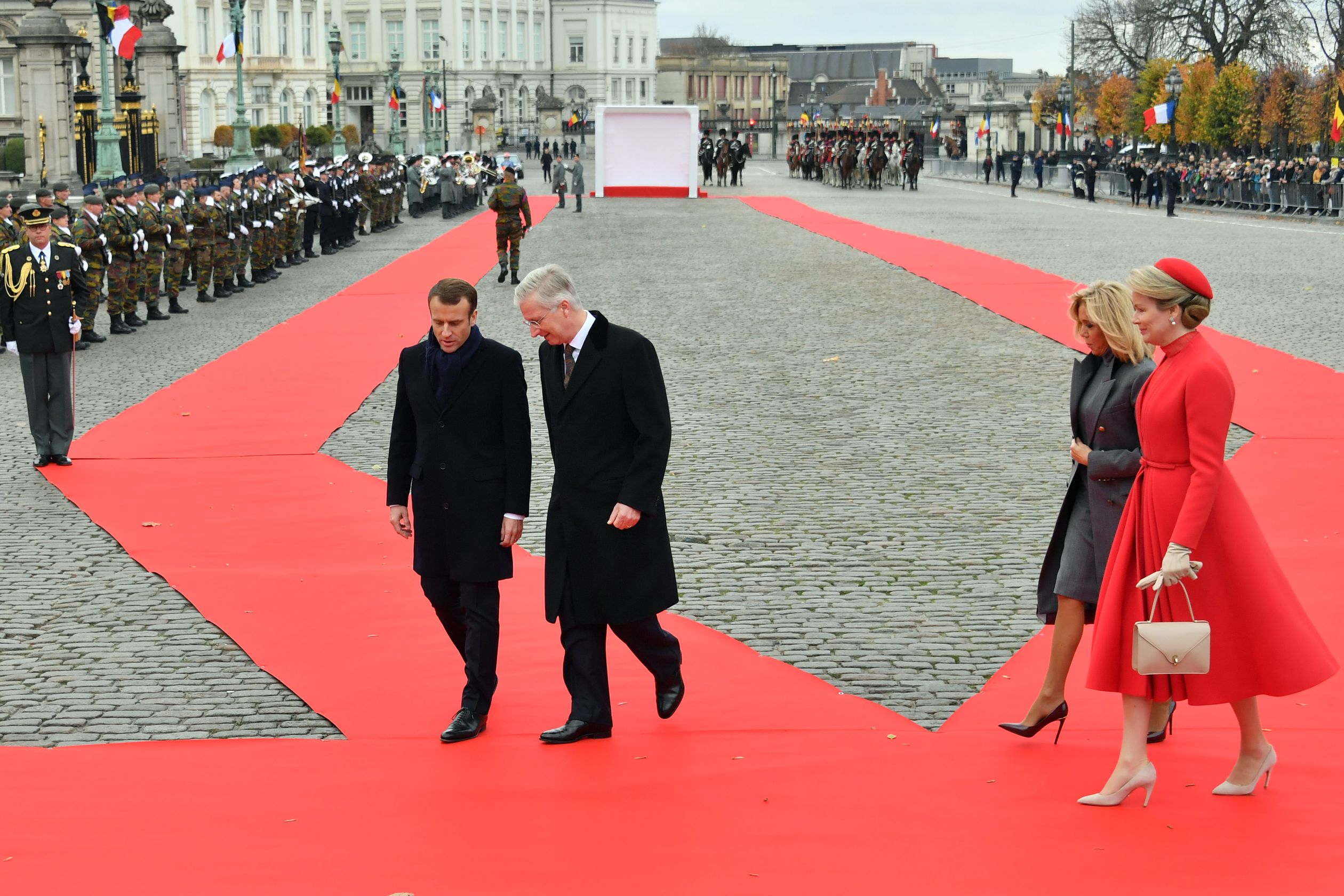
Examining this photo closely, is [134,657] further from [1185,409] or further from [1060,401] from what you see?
[1060,401]

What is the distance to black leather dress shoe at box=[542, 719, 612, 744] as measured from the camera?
5.57 metres

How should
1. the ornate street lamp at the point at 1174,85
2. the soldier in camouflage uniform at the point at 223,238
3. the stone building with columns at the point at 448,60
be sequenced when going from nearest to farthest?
the soldier in camouflage uniform at the point at 223,238
the ornate street lamp at the point at 1174,85
the stone building with columns at the point at 448,60

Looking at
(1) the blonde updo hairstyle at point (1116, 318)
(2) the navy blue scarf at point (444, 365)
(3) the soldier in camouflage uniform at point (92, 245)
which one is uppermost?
(1) the blonde updo hairstyle at point (1116, 318)

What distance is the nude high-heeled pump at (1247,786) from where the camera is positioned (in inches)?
195

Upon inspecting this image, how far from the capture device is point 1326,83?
4928 cm

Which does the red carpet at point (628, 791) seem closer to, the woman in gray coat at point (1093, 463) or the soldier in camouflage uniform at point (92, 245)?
the woman in gray coat at point (1093, 463)

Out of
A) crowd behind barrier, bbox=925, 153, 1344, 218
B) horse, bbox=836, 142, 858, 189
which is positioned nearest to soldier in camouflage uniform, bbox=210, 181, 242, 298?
crowd behind barrier, bbox=925, 153, 1344, 218

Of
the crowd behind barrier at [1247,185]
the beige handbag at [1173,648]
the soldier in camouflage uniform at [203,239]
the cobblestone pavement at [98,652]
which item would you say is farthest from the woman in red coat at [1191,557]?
the crowd behind barrier at [1247,185]

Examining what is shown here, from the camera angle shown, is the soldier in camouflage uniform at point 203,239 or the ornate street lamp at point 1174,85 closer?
the soldier in camouflage uniform at point 203,239

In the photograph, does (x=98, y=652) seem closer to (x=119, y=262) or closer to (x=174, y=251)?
(x=119, y=262)

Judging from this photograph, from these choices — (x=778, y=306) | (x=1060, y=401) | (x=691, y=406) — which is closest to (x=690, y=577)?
(x=691, y=406)

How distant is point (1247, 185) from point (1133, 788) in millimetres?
37767

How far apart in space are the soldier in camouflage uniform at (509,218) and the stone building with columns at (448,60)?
65789mm

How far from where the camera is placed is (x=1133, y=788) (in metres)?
4.91
